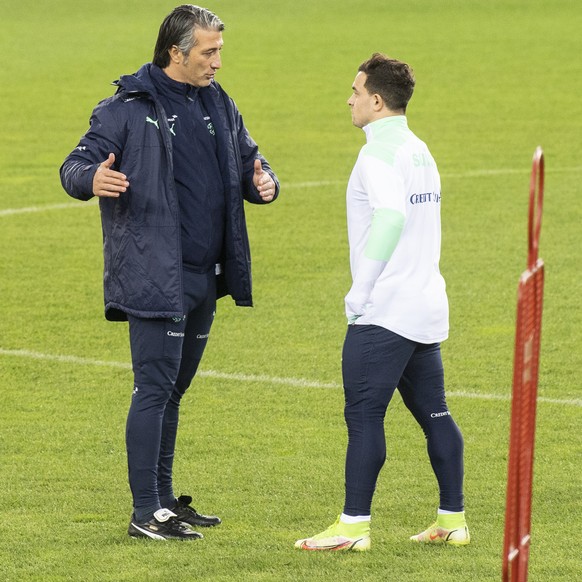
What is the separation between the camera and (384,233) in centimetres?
562

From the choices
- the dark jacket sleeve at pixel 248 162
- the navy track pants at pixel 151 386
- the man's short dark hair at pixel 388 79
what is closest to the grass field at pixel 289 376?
the navy track pants at pixel 151 386

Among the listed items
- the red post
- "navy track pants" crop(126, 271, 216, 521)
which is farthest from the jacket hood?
the red post

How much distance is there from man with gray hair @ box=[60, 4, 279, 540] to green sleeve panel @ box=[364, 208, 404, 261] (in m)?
0.85

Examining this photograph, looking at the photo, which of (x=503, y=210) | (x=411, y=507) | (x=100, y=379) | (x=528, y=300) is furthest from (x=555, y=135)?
(x=528, y=300)

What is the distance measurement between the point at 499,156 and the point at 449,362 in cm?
1019

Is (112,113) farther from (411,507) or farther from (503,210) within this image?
(503,210)

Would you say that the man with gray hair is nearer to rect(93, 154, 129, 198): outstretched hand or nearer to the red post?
rect(93, 154, 129, 198): outstretched hand

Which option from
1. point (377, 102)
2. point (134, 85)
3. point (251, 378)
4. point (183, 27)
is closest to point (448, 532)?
point (377, 102)

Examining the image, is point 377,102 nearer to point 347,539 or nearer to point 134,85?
point 134,85

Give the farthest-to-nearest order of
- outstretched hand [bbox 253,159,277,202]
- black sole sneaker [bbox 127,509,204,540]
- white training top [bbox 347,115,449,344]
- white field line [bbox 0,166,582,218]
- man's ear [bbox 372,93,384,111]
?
white field line [bbox 0,166,582,218], outstretched hand [bbox 253,159,277,202], black sole sneaker [bbox 127,509,204,540], man's ear [bbox 372,93,384,111], white training top [bbox 347,115,449,344]

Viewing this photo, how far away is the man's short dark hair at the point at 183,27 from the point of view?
241 inches

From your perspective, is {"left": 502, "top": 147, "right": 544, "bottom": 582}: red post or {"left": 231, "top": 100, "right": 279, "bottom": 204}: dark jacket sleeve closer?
{"left": 502, "top": 147, "right": 544, "bottom": 582}: red post

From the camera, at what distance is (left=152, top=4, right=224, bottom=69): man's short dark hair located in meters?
6.11

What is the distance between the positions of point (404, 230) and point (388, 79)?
59 cm
